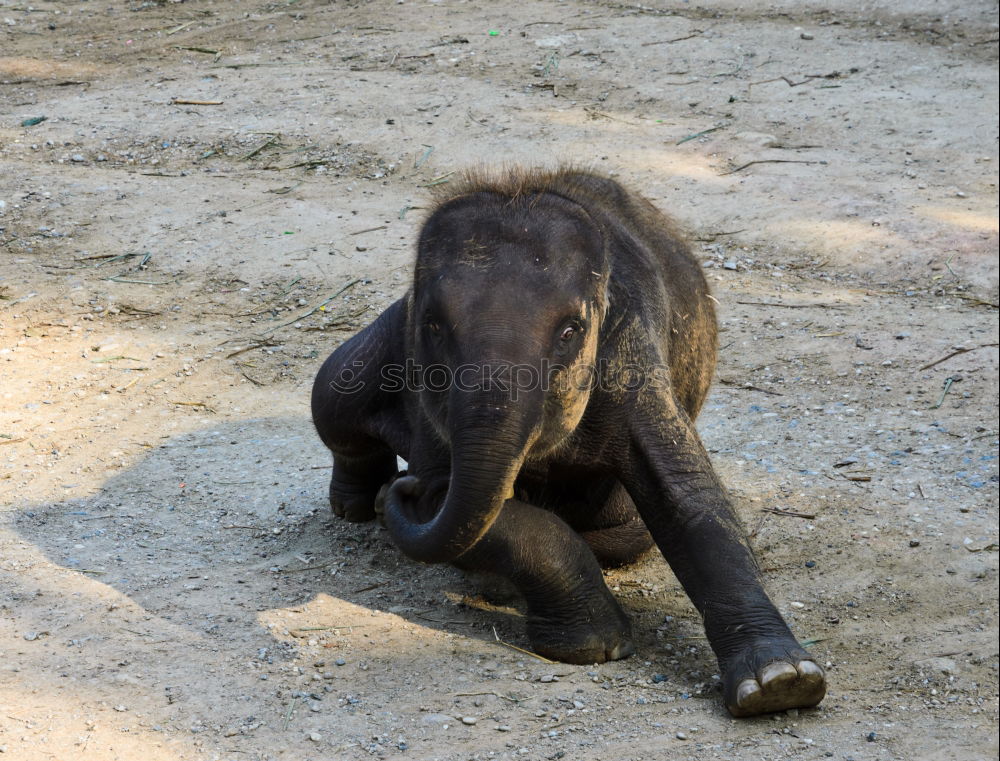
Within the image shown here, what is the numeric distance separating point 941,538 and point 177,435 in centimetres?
408

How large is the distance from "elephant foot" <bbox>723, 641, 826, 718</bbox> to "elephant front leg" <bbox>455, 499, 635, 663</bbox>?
587 mm

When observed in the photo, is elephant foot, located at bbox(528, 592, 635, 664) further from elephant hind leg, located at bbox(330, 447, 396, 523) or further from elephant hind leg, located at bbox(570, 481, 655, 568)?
elephant hind leg, located at bbox(330, 447, 396, 523)

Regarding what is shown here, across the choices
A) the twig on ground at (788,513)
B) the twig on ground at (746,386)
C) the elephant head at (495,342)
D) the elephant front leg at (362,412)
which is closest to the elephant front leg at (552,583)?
the elephant head at (495,342)

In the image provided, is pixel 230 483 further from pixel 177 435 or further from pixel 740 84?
pixel 740 84

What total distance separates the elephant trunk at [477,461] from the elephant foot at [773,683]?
3.52 feet

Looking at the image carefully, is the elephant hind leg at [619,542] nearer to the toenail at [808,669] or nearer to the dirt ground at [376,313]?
the dirt ground at [376,313]

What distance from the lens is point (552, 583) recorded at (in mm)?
4613

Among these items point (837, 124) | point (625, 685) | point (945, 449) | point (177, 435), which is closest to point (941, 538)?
point (945, 449)

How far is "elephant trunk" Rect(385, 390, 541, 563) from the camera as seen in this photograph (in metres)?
3.84

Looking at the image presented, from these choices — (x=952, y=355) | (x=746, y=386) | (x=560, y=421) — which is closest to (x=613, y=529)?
(x=560, y=421)

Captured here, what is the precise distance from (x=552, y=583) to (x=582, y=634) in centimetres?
22

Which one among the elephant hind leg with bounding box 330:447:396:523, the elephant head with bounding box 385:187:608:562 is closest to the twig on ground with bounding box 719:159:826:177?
the elephant hind leg with bounding box 330:447:396:523

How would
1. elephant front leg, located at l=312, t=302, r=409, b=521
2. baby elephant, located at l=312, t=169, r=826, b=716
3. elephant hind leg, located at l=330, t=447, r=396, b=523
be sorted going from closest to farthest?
baby elephant, located at l=312, t=169, r=826, b=716 < elephant front leg, located at l=312, t=302, r=409, b=521 < elephant hind leg, located at l=330, t=447, r=396, b=523

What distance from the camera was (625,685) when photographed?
439cm
